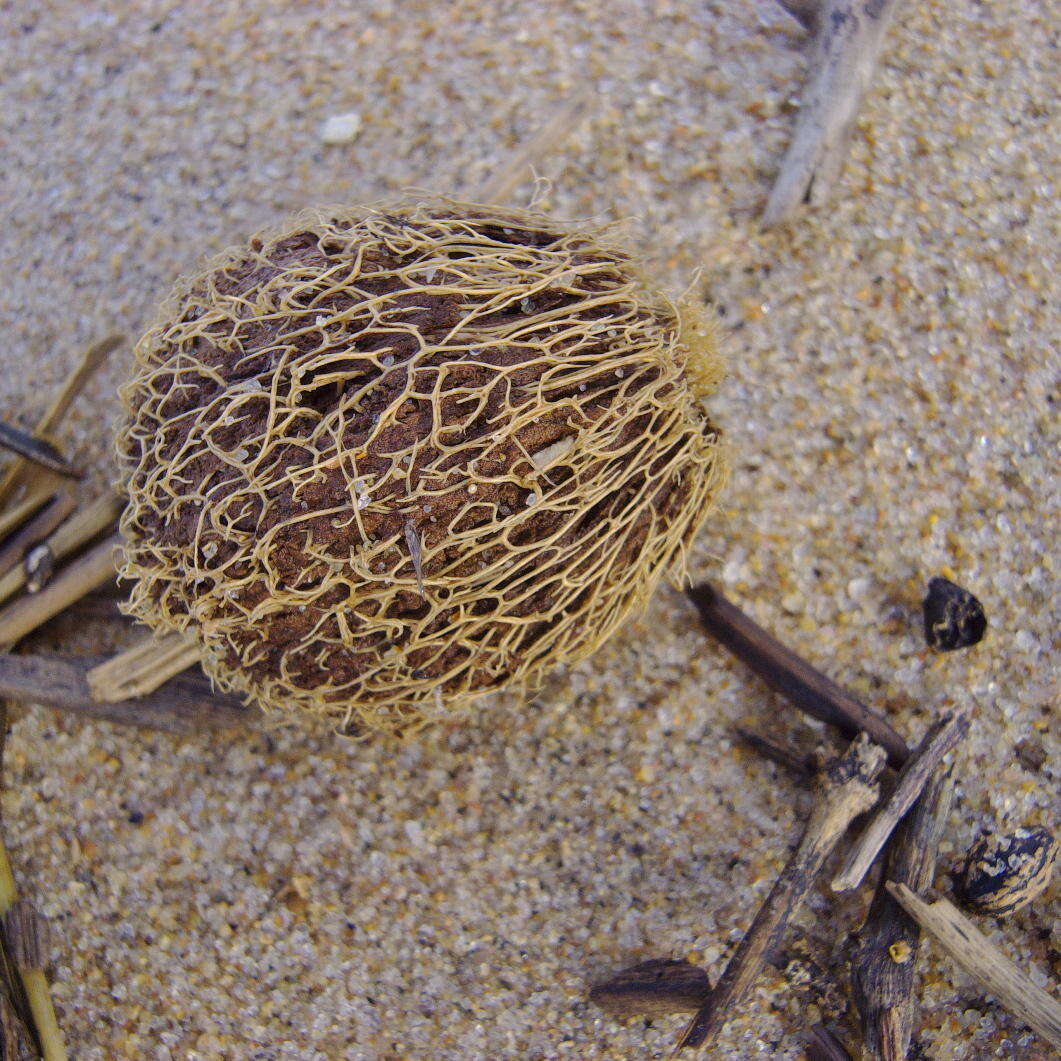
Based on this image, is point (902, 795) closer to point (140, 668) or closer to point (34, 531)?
point (140, 668)

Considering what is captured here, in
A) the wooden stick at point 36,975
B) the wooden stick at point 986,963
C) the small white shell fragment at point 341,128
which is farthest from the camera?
the small white shell fragment at point 341,128

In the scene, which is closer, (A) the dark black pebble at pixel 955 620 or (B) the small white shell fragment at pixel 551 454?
(B) the small white shell fragment at pixel 551 454

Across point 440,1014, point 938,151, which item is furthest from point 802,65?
point 440,1014

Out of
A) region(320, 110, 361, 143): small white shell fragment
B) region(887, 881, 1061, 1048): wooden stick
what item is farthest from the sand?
region(887, 881, 1061, 1048): wooden stick

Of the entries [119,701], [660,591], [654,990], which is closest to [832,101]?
[660,591]

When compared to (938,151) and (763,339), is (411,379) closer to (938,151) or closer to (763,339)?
(763,339)

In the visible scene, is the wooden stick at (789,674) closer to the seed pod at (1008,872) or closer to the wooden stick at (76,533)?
the seed pod at (1008,872)

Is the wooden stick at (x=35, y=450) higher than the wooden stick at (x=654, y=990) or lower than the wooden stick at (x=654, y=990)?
higher

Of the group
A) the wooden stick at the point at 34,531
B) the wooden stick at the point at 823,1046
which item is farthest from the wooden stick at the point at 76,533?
the wooden stick at the point at 823,1046
